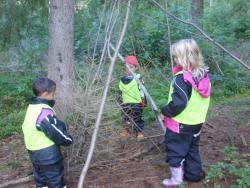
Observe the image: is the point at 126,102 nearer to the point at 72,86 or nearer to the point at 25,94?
the point at 72,86

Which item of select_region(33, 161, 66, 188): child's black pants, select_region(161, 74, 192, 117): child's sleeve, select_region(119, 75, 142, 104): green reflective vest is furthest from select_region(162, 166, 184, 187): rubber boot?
select_region(119, 75, 142, 104): green reflective vest

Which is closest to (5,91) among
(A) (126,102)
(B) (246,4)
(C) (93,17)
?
(C) (93,17)

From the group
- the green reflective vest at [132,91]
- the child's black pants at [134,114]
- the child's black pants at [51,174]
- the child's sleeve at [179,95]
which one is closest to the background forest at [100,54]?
the green reflective vest at [132,91]

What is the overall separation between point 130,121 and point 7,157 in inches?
81.3

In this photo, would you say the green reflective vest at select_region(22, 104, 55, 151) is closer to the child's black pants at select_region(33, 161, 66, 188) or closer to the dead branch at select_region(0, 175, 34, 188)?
the child's black pants at select_region(33, 161, 66, 188)

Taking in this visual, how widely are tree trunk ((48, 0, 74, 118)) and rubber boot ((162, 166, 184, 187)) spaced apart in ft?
7.73

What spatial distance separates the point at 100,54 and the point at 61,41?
3.46m

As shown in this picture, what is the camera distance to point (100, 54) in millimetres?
10164

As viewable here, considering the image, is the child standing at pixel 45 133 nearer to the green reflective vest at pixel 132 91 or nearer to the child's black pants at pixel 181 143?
the child's black pants at pixel 181 143

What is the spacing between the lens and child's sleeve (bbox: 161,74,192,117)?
14.8 feet

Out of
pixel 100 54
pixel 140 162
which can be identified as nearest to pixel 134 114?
pixel 140 162

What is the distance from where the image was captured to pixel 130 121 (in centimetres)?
627

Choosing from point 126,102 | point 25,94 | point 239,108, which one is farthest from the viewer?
point 25,94

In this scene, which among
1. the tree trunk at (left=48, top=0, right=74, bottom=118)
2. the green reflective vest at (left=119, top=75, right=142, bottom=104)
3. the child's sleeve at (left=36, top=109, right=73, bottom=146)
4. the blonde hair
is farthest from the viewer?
the green reflective vest at (left=119, top=75, right=142, bottom=104)
